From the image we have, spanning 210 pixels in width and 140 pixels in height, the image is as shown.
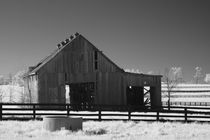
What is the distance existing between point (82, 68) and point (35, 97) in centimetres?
585

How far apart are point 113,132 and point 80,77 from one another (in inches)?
863

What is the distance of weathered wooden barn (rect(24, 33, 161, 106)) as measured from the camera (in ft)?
134

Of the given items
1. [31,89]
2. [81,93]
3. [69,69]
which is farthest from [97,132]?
[31,89]

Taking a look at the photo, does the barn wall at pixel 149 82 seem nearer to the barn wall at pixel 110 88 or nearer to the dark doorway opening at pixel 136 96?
the barn wall at pixel 110 88

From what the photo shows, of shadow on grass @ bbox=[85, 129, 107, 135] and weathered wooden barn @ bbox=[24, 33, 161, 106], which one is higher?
weathered wooden barn @ bbox=[24, 33, 161, 106]

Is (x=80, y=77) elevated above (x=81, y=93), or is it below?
above

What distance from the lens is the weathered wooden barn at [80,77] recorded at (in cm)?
4078

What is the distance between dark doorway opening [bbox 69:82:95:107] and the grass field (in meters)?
18.6

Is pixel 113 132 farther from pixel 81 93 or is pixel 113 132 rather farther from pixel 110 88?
pixel 81 93

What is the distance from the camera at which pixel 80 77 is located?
41594mm

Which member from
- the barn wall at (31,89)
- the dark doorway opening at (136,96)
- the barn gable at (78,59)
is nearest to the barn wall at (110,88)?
the barn gable at (78,59)

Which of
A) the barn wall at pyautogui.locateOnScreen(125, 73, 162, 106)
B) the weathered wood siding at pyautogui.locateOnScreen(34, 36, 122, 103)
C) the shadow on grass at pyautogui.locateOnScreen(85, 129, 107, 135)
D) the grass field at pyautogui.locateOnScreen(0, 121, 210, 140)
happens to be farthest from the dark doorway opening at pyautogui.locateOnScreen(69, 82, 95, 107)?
the shadow on grass at pyautogui.locateOnScreen(85, 129, 107, 135)

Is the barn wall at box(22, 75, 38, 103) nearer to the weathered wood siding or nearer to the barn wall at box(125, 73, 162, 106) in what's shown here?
the weathered wood siding

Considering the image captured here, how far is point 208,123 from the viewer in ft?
85.4
